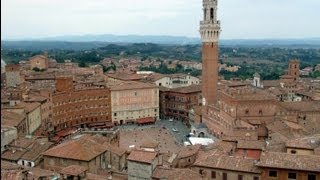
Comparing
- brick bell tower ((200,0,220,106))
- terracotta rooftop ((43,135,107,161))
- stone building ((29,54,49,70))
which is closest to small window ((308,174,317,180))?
terracotta rooftop ((43,135,107,161))

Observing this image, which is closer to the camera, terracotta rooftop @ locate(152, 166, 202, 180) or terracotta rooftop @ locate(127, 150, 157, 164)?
terracotta rooftop @ locate(152, 166, 202, 180)

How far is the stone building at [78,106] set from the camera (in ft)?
189

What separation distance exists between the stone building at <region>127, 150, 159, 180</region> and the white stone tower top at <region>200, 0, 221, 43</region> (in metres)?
32.2

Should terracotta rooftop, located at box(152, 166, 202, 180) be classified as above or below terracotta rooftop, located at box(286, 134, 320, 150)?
below

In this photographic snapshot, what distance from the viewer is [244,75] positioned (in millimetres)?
122812

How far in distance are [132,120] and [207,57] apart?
17385mm

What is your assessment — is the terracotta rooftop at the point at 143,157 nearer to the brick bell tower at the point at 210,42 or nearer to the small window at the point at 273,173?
the small window at the point at 273,173

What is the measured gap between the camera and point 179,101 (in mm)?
65812

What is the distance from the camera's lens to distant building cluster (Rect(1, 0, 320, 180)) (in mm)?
23047

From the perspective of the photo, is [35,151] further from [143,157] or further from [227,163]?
[227,163]

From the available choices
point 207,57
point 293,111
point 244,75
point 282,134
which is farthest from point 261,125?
point 244,75

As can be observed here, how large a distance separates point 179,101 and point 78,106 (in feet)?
48.6

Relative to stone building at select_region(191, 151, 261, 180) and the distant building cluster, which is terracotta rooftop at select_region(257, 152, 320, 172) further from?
stone building at select_region(191, 151, 261, 180)

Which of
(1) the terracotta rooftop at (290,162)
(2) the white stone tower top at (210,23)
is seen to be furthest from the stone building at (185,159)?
(2) the white stone tower top at (210,23)
